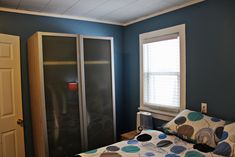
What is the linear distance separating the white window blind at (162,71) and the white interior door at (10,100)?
199 cm

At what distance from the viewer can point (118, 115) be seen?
3787 mm

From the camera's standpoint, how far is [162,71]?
3037mm

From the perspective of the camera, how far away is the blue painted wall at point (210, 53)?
2184mm

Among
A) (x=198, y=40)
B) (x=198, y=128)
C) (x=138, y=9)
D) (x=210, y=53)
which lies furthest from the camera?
(x=138, y=9)

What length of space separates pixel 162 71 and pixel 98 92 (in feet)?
3.50

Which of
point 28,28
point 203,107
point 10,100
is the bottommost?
point 203,107

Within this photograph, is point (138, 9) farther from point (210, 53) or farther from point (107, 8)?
point (210, 53)

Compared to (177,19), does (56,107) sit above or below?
below

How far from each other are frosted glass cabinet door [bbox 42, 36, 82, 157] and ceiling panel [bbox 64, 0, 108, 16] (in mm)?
464

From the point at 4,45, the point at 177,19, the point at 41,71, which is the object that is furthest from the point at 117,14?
the point at 4,45

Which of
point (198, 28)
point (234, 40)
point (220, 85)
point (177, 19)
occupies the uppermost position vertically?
point (177, 19)

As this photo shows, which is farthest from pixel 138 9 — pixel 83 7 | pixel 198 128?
pixel 198 128

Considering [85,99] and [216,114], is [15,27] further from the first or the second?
[216,114]

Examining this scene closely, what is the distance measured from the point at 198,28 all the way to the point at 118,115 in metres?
2.17
